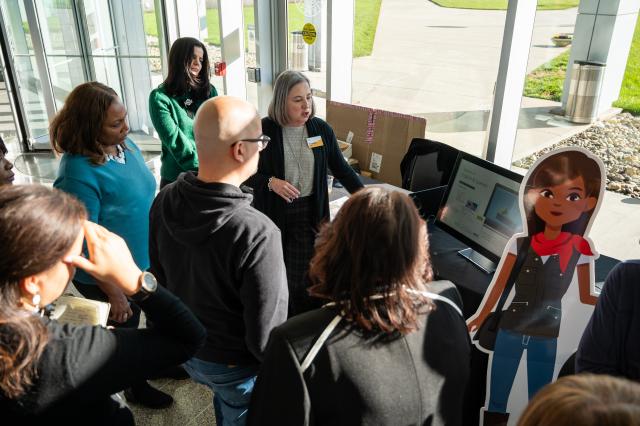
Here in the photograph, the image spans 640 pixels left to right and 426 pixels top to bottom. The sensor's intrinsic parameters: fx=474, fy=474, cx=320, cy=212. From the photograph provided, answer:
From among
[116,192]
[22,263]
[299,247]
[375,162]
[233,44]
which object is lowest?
[299,247]

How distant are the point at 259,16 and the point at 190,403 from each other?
3.35 metres

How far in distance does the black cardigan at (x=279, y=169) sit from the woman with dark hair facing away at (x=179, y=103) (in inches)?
21.5

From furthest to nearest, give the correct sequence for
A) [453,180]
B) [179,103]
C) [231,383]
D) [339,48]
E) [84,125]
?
[339,48] → [179,103] → [453,180] → [84,125] → [231,383]

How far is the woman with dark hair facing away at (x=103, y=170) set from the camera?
1853 millimetres

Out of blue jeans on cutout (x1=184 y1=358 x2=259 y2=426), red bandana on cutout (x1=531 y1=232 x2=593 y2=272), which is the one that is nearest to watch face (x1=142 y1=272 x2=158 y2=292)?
blue jeans on cutout (x1=184 y1=358 x2=259 y2=426)

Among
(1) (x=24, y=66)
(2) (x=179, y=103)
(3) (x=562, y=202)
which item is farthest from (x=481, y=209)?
(1) (x=24, y=66)

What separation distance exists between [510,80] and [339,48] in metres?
1.54

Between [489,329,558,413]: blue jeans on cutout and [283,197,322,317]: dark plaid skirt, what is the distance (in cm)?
108

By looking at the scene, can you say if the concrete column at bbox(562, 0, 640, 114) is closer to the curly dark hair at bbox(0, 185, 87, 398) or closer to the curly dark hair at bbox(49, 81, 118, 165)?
the curly dark hair at bbox(49, 81, 118, 165)

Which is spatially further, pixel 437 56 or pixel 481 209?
pixel 437 56

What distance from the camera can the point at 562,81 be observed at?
102 inches

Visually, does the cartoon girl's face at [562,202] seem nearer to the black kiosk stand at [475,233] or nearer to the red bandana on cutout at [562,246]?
the red bandana on cutout at [562,246]

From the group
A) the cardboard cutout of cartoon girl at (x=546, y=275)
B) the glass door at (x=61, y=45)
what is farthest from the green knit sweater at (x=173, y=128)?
the glass door at (x=61, y=45)

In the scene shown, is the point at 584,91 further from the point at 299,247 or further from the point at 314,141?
the point at 299,247
